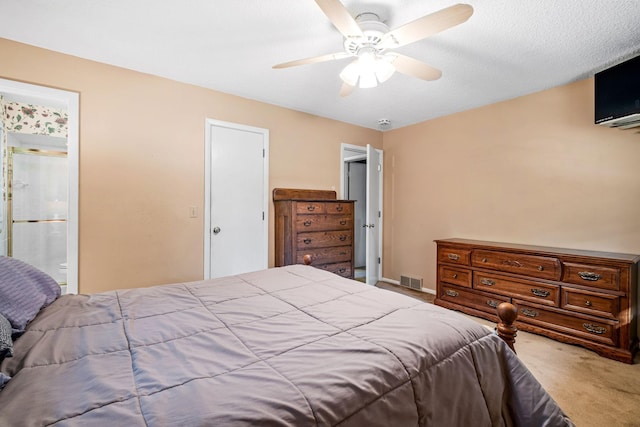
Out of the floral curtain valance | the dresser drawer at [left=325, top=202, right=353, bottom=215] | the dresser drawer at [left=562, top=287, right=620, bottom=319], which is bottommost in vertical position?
the dresser drawer at [left=562, top=287, right=620, bottom=319]

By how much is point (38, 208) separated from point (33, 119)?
1.17 meters

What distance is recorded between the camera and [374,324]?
1166mm

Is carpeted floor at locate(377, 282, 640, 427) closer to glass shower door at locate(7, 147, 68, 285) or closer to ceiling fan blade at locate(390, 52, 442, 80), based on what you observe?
ceiling fan blade at locate(390, 52, 442, 80)

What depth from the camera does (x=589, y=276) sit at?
7.63 feet

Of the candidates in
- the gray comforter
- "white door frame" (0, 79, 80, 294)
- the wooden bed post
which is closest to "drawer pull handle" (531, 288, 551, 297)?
the wooden bed post

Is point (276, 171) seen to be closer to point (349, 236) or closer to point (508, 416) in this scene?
point (349, 236)

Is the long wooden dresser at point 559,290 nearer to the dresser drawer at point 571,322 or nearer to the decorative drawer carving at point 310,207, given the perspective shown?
the dresser drawer at point 571,322

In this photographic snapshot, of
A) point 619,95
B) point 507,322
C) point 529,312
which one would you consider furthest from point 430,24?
point 529,312

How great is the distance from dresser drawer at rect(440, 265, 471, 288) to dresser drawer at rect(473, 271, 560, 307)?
0.25 feet

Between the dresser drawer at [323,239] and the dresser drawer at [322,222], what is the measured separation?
0.06m

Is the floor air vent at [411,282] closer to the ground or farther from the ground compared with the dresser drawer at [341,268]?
closer to the ground

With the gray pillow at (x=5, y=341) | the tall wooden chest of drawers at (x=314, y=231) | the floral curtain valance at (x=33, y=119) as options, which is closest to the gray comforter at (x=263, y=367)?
the gray pillow at (x=5, y=341)

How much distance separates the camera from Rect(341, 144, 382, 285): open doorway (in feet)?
12.3

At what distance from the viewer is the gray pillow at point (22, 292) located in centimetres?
108
